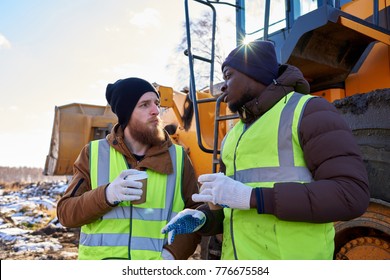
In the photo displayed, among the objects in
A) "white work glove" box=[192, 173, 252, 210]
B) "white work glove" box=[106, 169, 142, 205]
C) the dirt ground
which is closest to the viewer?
"white work glove" box=[192, 173, 252, 210]

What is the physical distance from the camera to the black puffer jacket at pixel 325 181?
1.49 m

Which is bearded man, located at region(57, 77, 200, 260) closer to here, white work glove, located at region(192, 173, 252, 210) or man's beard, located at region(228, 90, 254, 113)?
white work glove, located at region(192, 173, 252, 210)

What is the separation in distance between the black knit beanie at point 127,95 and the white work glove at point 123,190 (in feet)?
1.81

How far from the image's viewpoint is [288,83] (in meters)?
1.86

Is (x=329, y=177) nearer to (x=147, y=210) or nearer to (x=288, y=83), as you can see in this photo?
(x=288, y=83)

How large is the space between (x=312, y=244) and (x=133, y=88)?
143cm

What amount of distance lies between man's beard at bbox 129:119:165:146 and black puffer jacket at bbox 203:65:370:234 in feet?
3.18

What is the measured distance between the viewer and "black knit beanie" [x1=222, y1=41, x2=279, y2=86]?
1919mm

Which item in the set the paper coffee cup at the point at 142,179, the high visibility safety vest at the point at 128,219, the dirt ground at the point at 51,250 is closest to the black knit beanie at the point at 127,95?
the high visibility safety vest at the point at 128,219

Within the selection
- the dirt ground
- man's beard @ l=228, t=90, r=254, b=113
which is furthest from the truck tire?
the dirt ground

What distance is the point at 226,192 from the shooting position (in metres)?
1.65

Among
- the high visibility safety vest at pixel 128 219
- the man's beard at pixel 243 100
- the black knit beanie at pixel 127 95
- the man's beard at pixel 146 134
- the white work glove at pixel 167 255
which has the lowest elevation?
the white work glove at pixel 167 255

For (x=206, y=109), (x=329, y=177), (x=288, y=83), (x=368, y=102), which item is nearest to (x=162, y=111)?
(x=206, y=109)

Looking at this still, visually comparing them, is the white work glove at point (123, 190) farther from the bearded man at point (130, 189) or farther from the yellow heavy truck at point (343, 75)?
the yellow heavy truck at point (343, 75)
